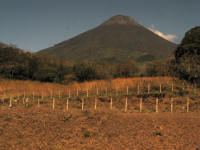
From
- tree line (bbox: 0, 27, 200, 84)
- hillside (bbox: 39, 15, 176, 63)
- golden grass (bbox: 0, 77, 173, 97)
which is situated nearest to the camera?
golden grass (bbox: 0, 77, 173, 97)

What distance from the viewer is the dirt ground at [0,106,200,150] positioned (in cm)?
836

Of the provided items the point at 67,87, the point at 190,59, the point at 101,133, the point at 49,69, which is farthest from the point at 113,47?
the point at 101,133

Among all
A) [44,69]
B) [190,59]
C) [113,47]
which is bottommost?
[44,69]

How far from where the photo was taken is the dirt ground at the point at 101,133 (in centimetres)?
836

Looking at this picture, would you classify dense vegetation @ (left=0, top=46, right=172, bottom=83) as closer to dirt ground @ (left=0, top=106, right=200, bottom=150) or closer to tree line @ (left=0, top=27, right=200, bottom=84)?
tree line @ (left=0, top=27, right=200, bottom=84)

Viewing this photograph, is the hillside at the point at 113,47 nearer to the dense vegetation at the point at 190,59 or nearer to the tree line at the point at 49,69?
the tree line at the point at 49,69

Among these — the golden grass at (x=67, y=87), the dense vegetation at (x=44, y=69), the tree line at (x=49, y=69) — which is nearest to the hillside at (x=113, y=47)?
the tree line at (x=49, y=69)

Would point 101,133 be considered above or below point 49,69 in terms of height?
below

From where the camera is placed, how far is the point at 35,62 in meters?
41.4

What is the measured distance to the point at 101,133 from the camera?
9789mm

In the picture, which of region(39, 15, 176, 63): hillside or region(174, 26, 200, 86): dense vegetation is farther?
region(39, 15, 176, 63): hillside

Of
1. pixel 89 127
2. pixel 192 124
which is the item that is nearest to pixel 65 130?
pixel 89 127

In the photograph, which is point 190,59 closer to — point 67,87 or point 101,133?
point 101,133

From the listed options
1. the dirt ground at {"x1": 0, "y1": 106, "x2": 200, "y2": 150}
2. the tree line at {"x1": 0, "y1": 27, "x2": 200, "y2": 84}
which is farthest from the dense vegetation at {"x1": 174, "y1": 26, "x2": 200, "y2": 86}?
the dirt ground at {"x1": 0, "y1": 106, "x2": 200, "y2": 150}
